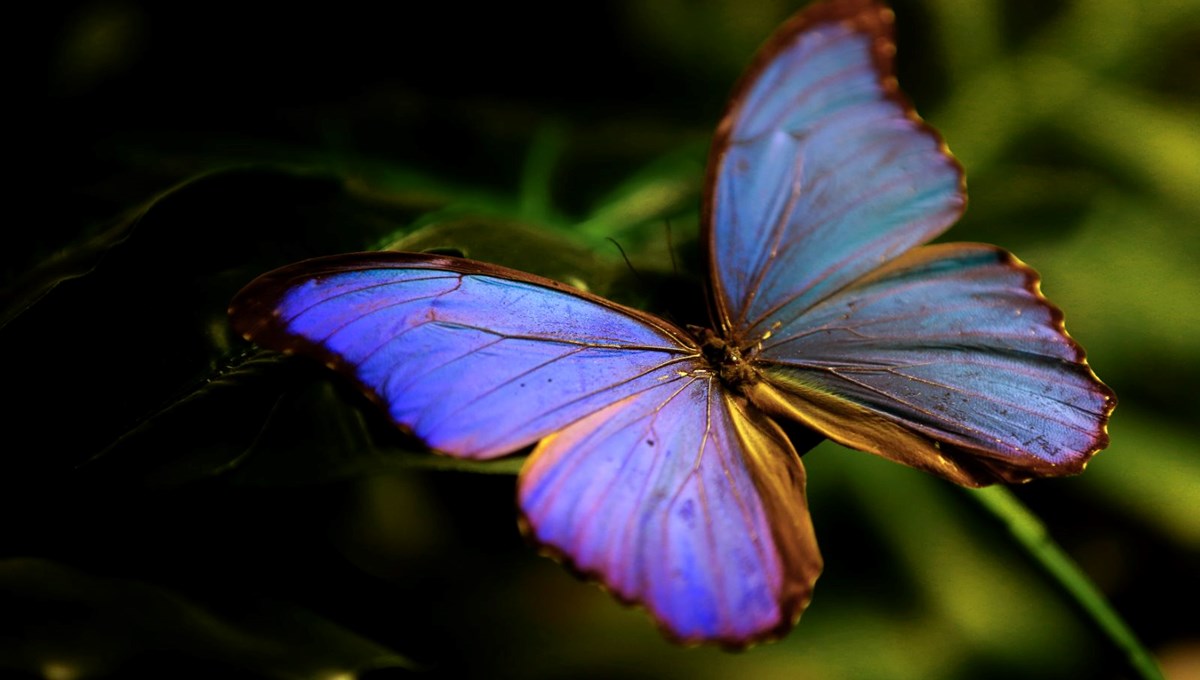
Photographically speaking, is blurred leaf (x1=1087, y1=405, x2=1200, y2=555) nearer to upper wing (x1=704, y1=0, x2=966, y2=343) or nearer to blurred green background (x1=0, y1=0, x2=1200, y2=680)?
blurred green background (x1=0, y1=0, x2=1200, y2=680)

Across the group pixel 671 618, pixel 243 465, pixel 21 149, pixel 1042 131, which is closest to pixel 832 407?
pixel 671 618

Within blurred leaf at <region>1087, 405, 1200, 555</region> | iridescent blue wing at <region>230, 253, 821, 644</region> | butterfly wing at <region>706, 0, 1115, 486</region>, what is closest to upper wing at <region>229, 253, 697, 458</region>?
iridescent blue wing at <region>230, 253, 821, 644</region>

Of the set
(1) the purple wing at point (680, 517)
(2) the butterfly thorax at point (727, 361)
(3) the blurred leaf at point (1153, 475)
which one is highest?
(2) the butterfly thorax at point (727, 361)

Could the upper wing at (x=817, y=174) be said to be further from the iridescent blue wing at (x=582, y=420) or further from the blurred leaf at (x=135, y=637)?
the blurred leaf at (x=135, y=637)

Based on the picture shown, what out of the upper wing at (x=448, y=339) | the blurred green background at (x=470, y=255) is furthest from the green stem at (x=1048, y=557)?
the upper wing at (x=448, y=339)

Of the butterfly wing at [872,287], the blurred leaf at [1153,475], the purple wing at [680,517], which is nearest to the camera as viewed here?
the purple wing at [680,517]

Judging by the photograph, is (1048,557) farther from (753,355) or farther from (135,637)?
(135,637)

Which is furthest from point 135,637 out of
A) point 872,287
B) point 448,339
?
point 872,287
